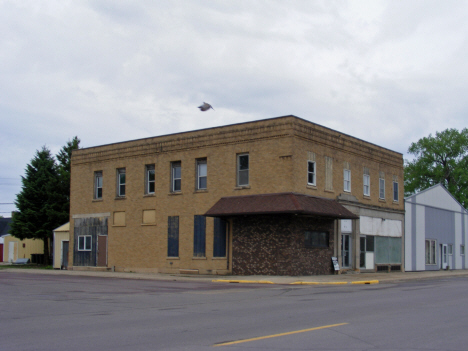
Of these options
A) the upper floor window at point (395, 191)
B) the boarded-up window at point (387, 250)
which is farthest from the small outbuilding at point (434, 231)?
the upper floor window at point (395, 191)

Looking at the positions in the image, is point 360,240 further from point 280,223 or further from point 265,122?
point 265,122

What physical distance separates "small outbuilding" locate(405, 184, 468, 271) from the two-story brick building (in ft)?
5.73

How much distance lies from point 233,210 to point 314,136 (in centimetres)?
609

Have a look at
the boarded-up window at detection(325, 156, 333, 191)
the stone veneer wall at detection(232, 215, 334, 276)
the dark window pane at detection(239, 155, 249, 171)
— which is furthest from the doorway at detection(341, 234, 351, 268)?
the dark window pane at detection(239, 155, 249, 171)

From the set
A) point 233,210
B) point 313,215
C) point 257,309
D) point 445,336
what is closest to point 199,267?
point 233,210

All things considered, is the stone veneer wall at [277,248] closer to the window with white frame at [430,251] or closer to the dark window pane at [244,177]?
the dark window pane at [244,177]

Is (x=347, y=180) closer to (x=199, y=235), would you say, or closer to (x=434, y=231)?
(x=199, y=235)

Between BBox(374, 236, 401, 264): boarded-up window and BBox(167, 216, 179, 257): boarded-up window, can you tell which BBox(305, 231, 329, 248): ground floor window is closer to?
BBox(374, 236, 401, 264): boarded-up window

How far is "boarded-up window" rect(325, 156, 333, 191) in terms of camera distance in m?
31.3

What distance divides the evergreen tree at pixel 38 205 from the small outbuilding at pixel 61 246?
20.0 ft

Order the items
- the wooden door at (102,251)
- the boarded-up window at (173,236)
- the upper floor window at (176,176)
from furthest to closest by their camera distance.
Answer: the wooden door at (102,251), the upper floor window at (176,176), the boarded-up window at (173,236)

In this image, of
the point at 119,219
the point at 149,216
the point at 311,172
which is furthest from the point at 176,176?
the point at 311,172

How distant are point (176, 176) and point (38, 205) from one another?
19398 mm

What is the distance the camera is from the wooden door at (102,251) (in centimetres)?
3725
